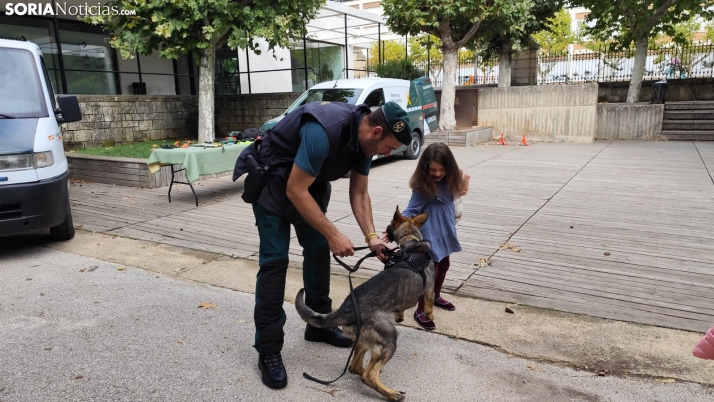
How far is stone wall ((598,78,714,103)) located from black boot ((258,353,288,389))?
21.2m

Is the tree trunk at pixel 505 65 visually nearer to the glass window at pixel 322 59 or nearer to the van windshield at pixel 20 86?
the glass window at pixel 322 59

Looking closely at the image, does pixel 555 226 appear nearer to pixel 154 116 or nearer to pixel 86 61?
pixel 154 116

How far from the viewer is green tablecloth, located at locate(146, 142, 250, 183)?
7512mm

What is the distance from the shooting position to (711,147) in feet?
42.8

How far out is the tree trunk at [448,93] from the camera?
1567 cm

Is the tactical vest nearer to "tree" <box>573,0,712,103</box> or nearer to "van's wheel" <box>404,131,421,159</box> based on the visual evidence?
"van's wheel" <box>404,131,421,159</box>

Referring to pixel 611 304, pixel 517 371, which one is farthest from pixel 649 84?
pixel 517 371

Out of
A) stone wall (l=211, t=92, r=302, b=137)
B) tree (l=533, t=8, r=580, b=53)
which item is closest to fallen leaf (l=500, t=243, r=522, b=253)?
stone wall (l=211, t=92, r=302, b=137)

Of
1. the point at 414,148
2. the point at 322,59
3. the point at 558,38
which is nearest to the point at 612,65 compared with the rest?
the point at 322,59

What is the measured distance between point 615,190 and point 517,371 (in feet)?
19.9

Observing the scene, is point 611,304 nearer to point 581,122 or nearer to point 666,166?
point 666,166

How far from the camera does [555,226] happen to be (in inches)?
238

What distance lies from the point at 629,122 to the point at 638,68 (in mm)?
2863

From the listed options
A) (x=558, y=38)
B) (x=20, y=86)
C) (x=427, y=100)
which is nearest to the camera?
(x=20, y=86)
